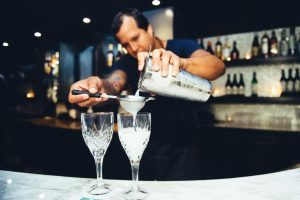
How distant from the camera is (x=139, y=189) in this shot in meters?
0.89

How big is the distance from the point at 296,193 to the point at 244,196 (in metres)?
0.16

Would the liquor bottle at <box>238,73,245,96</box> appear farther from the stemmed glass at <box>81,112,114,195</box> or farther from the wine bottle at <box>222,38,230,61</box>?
the stemmed glass at <box>81,112,114,195</box>

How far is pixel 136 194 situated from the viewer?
85 centimetres

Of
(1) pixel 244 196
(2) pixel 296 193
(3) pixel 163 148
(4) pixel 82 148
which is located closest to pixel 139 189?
(1) pixel 244 196

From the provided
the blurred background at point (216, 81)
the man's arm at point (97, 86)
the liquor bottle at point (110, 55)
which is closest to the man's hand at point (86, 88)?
the man's arm at point (97, 86)

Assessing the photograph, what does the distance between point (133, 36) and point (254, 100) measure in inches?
73.2

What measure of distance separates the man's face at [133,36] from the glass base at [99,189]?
3.85 ft

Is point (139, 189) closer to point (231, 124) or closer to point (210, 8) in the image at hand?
point (231, 124)

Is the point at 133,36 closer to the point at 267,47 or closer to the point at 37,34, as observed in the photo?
the point at 267,47

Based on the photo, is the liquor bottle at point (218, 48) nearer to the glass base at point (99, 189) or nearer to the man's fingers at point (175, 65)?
the man's fingers at point (175, 65)

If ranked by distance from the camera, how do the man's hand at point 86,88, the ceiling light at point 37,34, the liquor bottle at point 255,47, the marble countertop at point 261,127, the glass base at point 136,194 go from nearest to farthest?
1. the glass base at point 136,194
2. the man's hand at point 86,88
3. the marble countertop at point 261,127
4. the liquor bottle at point 255,47
5. the ceiling light at point 37,34

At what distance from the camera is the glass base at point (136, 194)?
83 cm

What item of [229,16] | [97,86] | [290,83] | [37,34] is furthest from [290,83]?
[37,34]

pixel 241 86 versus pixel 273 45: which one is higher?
pixel 273 45
